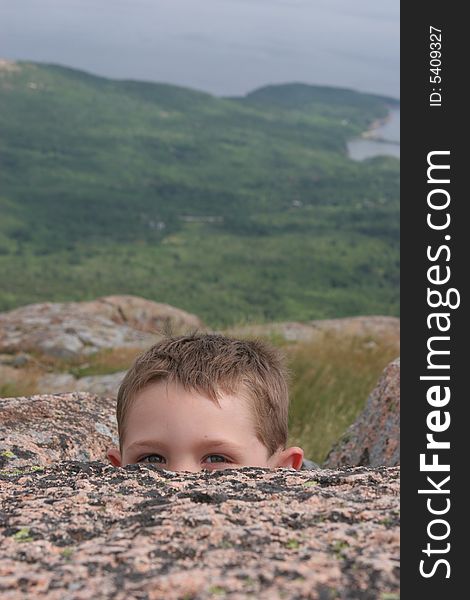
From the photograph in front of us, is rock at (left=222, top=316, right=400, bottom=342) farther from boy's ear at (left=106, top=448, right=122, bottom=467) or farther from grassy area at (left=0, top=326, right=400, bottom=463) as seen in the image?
boy's ear at (left=106, top=448, right=122, bottom=467)

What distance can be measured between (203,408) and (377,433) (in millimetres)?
2299

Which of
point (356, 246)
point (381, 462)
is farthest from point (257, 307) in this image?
point (381, 462)

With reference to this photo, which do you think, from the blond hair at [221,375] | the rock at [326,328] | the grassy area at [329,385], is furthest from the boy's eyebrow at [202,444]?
the rock at [326,328]

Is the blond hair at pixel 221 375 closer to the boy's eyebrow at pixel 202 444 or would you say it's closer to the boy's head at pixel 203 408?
the boy's head at pixel 203 408

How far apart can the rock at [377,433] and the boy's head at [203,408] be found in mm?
1526

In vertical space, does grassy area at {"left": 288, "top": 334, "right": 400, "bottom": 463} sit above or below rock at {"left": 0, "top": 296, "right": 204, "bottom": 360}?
below

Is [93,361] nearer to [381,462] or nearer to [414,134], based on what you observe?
[381,462]

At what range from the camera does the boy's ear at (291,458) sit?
3606mm

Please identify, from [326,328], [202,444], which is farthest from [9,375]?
[202,444]

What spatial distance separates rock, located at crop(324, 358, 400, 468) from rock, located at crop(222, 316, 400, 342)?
7348 millimetres

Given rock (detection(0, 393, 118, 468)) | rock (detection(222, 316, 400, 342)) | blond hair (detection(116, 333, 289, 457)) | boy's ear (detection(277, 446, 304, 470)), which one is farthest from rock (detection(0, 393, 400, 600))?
rock (detection(222, 316, 400, 342))

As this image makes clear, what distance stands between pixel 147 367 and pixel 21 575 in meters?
1.66

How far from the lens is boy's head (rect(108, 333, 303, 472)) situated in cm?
315

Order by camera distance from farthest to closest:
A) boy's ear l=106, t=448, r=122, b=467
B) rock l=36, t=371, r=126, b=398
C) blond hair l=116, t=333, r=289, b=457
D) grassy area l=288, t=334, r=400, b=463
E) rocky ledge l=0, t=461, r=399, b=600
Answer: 1. rock l=36, t=371, r=126, b=398
2. grassy area l=288, t=334, r=400, b=463
3. boy's ear l=106, t=448, r=122, b=467
4. blond hair l=116, t=333, r=289, b=457
5. rocky ledge l=0, t=461, r=399, b=600
